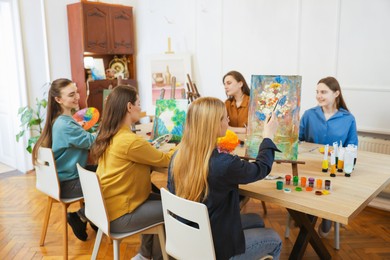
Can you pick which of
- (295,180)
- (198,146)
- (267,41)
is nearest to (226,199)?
(198,146)

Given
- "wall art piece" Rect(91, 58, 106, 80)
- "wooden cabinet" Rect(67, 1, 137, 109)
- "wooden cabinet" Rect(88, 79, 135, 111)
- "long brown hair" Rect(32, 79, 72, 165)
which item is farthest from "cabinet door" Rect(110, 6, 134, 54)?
"long brown hair" Rect(32, 79, 72, 165)

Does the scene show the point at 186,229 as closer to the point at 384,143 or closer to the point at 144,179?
the point at 144,179

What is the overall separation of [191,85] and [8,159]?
2827 millimetres

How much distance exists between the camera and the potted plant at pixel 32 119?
4.53 meters

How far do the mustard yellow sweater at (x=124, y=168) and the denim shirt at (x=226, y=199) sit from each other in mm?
559

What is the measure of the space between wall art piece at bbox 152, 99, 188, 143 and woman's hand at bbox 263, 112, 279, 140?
0.76m

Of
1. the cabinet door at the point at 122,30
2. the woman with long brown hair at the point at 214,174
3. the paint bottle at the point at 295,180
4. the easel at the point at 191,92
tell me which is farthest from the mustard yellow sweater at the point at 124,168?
the cabinet door at the point at 122,30

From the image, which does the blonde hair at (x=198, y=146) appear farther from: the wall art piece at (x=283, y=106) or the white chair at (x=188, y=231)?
the wall art piece at (x=283, y=106)

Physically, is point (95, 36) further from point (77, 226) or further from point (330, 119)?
point (330, 119)

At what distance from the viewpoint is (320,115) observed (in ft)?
9.79

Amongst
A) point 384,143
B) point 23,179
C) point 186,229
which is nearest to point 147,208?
point 186,229

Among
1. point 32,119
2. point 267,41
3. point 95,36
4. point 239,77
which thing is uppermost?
point 95,36

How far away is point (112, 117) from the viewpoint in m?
2.25

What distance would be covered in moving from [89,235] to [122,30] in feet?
11.4
